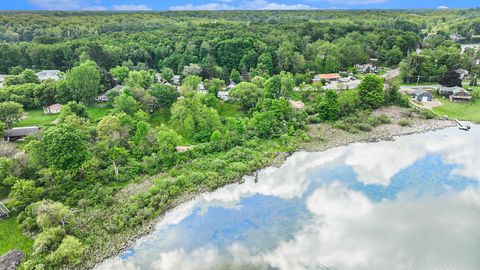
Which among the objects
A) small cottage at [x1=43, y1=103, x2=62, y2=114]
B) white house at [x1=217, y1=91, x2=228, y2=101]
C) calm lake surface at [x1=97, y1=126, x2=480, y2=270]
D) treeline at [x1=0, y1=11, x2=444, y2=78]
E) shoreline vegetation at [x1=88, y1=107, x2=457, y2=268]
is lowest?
calm lake surface at [x1=97, y1=126, x2=480, y2=270]

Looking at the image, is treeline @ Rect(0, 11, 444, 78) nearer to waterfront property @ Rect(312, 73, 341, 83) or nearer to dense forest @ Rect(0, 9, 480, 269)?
dense forest @ Rect(0, 9, 480, 269)

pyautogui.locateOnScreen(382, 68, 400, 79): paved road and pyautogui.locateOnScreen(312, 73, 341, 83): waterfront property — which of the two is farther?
pyautogui.locateOnScreen(382, 68, 400, 79): paved road

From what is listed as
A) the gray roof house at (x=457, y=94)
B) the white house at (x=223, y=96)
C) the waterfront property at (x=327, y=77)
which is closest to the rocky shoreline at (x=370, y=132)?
the gray roof house at (x=457, y=94)

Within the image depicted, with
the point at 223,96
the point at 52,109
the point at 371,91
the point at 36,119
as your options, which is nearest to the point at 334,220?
the point at 371,91

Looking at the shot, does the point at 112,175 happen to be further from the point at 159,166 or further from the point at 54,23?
the point at 54,23

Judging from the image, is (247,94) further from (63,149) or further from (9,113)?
(9,113)

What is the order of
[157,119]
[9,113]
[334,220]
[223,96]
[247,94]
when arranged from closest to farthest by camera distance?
[334,220]
[9,113]
[157,119]
[247,94]
[223,96]

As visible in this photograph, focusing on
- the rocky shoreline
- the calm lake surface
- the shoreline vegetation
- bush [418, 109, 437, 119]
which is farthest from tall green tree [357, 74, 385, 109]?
the calm lake surface
